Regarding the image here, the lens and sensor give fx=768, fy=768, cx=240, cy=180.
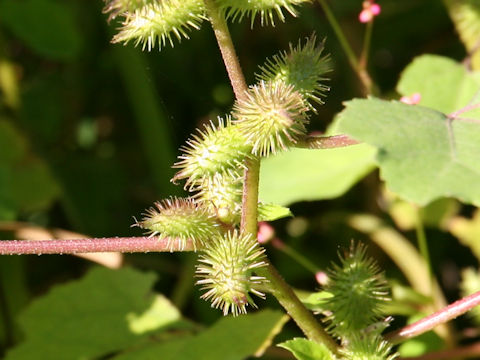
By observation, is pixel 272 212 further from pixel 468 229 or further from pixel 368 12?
pixel 468 229

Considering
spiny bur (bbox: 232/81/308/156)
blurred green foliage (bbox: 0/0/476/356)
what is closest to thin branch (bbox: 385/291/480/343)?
spiny bur (bbox: 232/81/308/156)

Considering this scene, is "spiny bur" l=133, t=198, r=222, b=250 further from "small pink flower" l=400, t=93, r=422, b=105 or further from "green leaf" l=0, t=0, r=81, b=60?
"green leaf" l=0, t=0, r=81, b=60

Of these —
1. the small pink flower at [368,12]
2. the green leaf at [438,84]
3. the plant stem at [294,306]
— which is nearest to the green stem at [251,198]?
the plant stem at [294,306]

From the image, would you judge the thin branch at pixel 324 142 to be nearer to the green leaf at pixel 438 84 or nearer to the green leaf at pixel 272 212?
the green leaf at pixel 272 212

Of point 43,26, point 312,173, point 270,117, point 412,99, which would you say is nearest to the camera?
point 270,117

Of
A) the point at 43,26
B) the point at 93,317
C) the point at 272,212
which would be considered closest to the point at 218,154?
the point at 272,212
